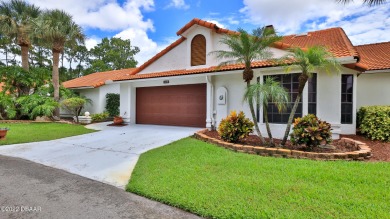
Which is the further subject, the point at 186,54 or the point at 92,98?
the point at 92,98

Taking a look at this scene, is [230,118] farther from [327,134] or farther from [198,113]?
[198,113]

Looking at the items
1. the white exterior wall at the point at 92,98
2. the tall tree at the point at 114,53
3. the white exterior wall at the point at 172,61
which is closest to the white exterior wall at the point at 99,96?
the white exterior wall at the point at 92,98

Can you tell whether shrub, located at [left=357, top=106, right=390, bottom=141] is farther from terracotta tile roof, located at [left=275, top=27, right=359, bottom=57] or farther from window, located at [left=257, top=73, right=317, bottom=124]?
terracotta tile roof, located at [left=275, top=27, right=359, bottom=57]

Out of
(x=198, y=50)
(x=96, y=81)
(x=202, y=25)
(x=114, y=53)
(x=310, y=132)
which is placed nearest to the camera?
(x=310, y=132)

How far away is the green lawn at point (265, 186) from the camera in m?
3.38

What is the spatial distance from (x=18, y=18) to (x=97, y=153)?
15620 millimetres

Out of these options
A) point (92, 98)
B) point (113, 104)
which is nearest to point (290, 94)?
point (113, 104)

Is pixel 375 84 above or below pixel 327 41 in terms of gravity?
below

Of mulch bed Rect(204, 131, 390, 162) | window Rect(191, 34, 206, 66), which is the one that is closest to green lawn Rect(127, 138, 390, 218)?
mulch bed Rect(204, 131, 390, 162)

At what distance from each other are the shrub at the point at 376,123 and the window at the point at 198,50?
290 inches

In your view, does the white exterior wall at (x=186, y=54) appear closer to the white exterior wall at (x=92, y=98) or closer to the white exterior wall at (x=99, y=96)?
the white exterior wall at (x=99, y=96)

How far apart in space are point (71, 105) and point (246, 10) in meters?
13.1

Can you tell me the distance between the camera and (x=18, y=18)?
16.6 m

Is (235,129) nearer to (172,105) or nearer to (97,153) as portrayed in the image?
(97,153)
